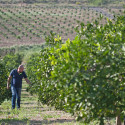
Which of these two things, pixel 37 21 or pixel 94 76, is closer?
pixel 94 76

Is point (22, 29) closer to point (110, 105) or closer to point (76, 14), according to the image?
point (76, 14)

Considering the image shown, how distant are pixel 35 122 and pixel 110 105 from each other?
3.86 metres

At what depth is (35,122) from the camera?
9.09m

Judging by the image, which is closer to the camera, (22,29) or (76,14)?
(22,29)

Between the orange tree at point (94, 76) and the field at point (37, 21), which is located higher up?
the field at point (37, 21)

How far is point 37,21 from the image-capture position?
77.4m

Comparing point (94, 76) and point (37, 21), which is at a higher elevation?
point (37, 21)

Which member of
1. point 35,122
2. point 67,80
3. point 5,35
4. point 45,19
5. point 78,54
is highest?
point 45,19

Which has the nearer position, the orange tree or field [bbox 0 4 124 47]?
the orange tree

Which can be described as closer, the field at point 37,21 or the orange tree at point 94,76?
the orange tree at point 94,76

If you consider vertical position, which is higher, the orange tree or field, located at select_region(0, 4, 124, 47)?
field, located at select_region(0, 4, 124, 47)

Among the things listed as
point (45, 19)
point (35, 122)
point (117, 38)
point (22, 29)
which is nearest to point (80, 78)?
point (117, 38)

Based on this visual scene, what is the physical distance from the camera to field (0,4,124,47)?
217ft

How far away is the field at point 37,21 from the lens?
6606 cm
